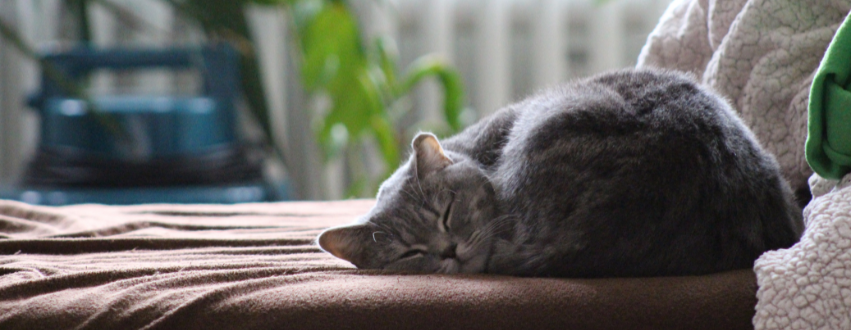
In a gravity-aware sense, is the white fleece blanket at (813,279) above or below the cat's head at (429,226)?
below

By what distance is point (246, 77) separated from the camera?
81.7 inches

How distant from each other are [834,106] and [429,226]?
0.46 m

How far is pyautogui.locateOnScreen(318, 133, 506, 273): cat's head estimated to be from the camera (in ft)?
2.83

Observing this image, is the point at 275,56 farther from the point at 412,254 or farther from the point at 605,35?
the point at 412,254

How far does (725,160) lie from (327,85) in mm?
1753

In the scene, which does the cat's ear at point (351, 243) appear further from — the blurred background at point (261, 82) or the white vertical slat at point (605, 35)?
the white vertical slat at point (605, 35)

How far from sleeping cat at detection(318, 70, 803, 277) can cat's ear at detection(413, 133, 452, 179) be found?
0.04m

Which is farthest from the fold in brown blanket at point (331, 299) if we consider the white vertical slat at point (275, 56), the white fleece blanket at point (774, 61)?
the white vertical slat at point (275, 56)

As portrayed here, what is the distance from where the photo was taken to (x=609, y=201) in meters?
0.70

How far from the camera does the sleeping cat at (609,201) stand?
696 mm

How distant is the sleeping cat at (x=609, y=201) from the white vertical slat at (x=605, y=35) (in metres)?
1.75

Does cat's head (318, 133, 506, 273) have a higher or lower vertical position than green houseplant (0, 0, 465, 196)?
lower

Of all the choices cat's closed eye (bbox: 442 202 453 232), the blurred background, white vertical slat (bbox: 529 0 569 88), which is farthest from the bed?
white vertical slat (bbox: 529 0 569 88)

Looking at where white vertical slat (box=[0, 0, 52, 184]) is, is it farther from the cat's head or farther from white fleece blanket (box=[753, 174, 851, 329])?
white fleece blanket (box=[753, 174, 851, 329])
